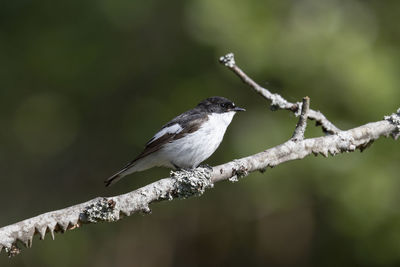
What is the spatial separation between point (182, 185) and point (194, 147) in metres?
1.63

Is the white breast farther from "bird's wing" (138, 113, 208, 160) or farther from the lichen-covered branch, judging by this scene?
the lichen-covered branch

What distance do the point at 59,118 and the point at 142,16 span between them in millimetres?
1967

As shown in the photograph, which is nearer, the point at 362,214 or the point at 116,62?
the point at 362,214

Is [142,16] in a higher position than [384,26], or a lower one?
higher

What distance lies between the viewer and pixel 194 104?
6.95 m

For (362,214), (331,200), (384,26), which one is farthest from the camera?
(384,26)

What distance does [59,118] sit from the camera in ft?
26.2

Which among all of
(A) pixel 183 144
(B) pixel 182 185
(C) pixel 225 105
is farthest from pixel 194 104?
(B) pixel 182 185

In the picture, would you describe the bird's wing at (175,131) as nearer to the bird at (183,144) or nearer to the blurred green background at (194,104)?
the bird at (183,144)

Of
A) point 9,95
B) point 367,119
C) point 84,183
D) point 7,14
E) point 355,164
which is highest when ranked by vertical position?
point 7,14

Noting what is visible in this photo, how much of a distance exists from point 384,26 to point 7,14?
5.09m

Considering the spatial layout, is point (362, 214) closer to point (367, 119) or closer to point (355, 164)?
point (355, 164)

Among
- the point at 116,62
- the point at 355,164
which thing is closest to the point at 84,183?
the point at 116,62

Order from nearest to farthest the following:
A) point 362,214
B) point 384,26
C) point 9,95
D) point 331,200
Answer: point 362,214, point 331,200, point 384,26, point 9,95
